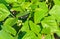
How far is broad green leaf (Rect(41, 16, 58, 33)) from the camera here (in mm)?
858

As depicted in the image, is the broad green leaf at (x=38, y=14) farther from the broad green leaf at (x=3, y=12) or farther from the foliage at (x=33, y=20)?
the broad green leaf at (x=3, y=12)

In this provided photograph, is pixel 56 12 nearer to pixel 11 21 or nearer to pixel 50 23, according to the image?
pixel 50 23

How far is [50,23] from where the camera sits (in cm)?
86

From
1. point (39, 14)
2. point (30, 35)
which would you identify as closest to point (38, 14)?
point (39, 14)

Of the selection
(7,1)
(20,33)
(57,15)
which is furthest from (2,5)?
(57,15)

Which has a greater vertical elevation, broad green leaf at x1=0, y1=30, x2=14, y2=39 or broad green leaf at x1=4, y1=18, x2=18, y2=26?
broad green leaf at x1=4, y1=18, x2=18, y2=26

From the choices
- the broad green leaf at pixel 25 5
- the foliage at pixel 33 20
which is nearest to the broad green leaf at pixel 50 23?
the foliage at pixel 33 20

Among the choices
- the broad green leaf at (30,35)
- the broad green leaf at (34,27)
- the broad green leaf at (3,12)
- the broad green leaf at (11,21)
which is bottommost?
the broad green leaf at (30,35)

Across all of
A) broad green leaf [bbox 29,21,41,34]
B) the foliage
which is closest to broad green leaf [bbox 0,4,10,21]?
the foliage

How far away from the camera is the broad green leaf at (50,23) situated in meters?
0.86

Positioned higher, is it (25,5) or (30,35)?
(25,5)

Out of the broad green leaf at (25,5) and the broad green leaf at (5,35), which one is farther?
the broad green leaf at (25,5)

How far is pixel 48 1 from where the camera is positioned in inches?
39.9

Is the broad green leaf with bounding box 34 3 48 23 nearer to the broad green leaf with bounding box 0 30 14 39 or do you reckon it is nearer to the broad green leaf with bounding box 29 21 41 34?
the broad green leaf with bounding box 29 21 41 34
